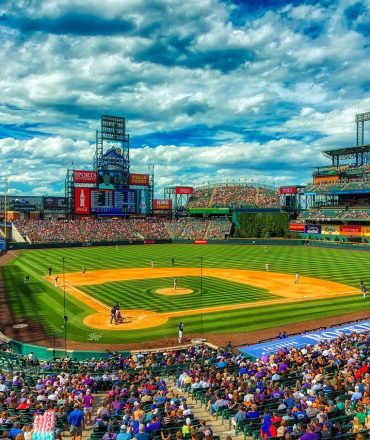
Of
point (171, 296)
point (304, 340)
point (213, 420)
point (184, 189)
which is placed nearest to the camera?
point (213, 420)

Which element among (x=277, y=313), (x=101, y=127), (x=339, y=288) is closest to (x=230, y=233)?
(x=101, y=127)

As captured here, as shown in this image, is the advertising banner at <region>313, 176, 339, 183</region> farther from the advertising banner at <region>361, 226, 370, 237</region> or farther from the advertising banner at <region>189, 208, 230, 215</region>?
the advertising banner at <region>189, 208, 230, 215</region>

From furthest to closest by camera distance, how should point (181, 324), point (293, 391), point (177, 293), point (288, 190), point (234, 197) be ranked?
point (234, 197), point (288, 190), point (177, 293), point (181, 324), point (293, 391)

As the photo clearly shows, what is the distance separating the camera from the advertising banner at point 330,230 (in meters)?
99.8

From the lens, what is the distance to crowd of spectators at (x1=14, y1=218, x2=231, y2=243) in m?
96.7

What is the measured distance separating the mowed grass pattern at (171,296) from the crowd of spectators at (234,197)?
8046 centimetres

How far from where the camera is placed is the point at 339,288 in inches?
1827

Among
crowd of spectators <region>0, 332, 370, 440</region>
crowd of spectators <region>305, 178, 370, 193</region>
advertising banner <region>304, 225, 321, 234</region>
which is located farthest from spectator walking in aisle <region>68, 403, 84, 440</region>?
crowd of spectators <region>305, 178, 370, 193</region>

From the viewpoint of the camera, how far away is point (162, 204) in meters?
125

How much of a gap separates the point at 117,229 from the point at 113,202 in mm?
6654

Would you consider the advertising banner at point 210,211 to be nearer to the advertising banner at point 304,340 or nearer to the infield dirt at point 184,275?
the infield dirt at point 184,275

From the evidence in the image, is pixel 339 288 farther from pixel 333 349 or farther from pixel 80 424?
pixel 80 424

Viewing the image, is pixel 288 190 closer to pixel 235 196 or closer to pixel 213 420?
pixel 235 196

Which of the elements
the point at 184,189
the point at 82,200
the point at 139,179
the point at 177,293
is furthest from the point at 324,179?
the point at 177,293
